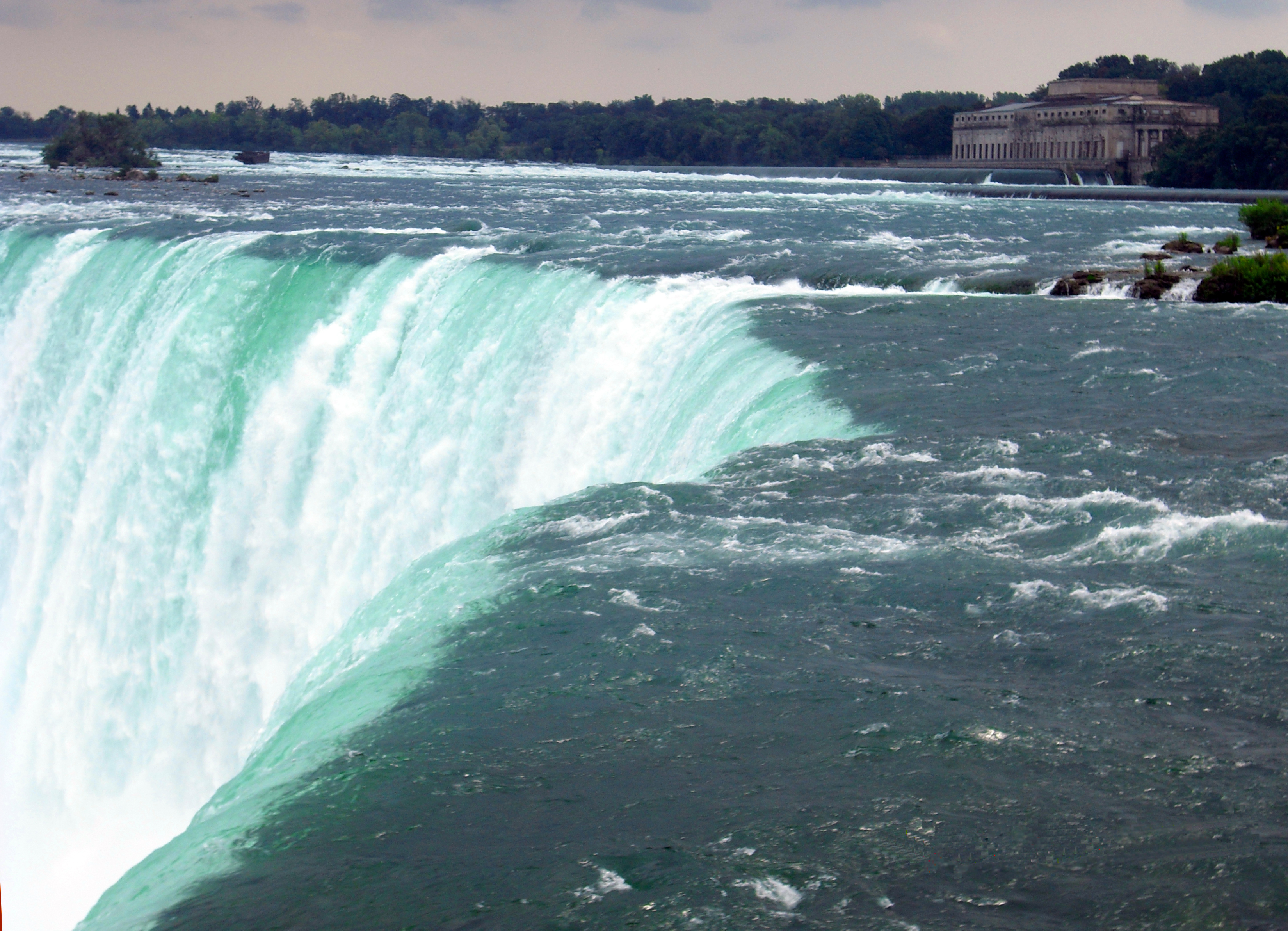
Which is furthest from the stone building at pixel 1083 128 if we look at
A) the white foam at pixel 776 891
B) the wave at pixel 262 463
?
the white foam at pixel 776 891

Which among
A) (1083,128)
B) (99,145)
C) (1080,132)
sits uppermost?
(1083,128)

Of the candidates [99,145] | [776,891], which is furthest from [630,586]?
[99,145]

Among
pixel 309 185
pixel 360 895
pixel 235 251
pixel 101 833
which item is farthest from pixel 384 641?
pixel 309 185

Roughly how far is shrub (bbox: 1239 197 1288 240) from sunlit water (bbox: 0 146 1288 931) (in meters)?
2.20

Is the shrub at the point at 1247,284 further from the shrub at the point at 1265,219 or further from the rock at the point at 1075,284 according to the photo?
the shrub at the point at 1265,219

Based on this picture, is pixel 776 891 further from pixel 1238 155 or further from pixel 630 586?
pixel 1238 155

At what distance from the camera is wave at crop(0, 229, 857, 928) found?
53.9 ft

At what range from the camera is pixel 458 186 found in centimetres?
6625

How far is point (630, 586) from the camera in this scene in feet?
30.8

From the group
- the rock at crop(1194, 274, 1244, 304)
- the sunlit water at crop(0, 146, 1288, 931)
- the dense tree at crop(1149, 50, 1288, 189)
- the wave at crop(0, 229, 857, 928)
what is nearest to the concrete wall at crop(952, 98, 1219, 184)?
the dense tree at crop(1149, 50, 1288, 189)

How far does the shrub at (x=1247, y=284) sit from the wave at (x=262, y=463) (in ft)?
23.8

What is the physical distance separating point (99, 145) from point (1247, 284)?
76237 millimetres

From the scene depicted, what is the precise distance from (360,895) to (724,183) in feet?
242

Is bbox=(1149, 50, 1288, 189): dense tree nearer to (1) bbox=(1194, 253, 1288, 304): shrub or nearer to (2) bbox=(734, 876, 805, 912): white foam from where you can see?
(1) bbox=(1194, 253, 1288, 304): shrub
